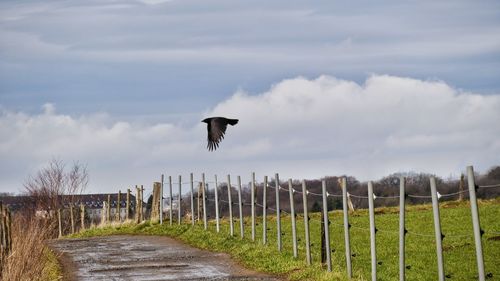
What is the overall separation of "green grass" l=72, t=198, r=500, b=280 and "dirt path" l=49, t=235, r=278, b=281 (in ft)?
2.14

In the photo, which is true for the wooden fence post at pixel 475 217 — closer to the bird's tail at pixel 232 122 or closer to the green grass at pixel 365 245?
the green grass at pixel 365 245

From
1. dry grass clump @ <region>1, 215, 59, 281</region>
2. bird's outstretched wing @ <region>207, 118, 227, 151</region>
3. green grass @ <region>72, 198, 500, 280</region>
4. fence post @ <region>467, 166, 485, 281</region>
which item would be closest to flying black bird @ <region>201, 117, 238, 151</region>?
bird's outstretched wing @ <region>207, 118, 227, 151</region>

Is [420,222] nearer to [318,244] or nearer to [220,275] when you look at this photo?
[318,244]

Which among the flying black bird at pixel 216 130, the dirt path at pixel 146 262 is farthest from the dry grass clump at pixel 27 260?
the flying black bird at pixel 216 130

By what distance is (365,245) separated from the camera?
84.3 feet

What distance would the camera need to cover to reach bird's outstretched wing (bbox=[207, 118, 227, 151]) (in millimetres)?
21141

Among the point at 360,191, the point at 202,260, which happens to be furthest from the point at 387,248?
the point at 360,191

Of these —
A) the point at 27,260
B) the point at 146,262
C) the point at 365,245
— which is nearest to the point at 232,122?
the point at 146,262

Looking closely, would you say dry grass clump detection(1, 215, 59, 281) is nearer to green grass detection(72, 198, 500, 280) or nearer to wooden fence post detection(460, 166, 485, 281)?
green grass detection(72, 198, 500, 280)

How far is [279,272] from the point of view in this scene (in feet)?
59.9

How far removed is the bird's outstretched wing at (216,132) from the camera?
69.4 ft

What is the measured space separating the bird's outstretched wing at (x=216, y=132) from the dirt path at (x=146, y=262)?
2.91m

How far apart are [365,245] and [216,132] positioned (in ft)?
23.2

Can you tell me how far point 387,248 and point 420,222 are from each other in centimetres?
860
